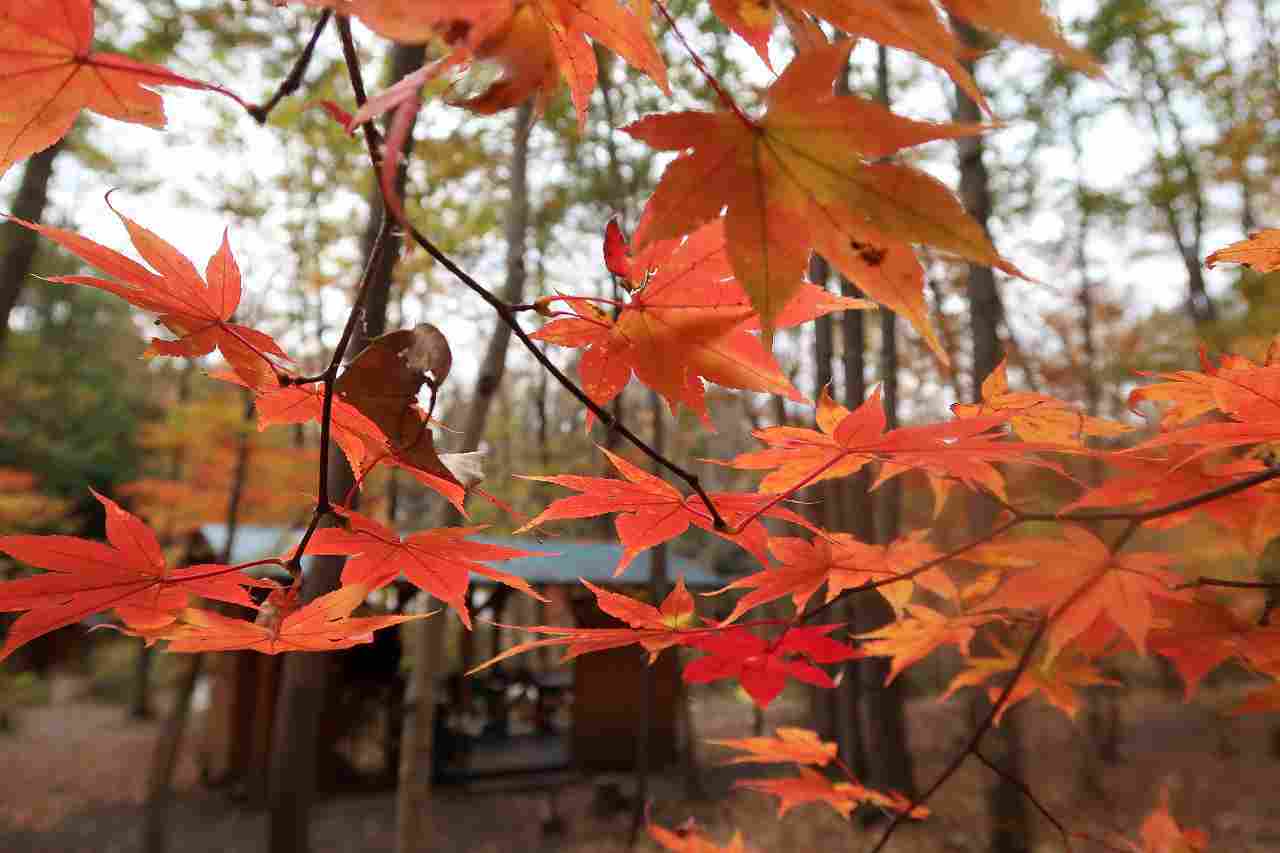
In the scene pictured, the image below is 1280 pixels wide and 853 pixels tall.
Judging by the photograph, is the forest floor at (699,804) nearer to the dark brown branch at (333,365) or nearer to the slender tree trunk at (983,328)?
the slender tree trunk at (983,328)

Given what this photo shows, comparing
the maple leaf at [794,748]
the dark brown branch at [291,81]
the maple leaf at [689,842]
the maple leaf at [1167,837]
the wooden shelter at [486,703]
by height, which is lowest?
the wooden shelter at [486,703]

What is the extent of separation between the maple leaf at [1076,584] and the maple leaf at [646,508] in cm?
17

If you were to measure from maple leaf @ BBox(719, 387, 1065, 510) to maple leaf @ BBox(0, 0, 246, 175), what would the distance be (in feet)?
1.49

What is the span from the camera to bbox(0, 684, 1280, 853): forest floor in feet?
17.2

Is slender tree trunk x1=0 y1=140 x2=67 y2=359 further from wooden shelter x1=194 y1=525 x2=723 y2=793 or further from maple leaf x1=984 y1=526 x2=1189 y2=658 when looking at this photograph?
maple leaf x1=984 y1=526 x2=1189 y2=658

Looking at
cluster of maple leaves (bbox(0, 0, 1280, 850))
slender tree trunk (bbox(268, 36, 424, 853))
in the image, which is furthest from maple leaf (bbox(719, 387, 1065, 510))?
slender tree trunk (bbox(268, 36, 424, 853))

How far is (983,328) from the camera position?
3.80 meters

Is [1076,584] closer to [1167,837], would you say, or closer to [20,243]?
[1167,837]

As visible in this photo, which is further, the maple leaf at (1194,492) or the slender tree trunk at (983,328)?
the slender tree trunk at (983,328)

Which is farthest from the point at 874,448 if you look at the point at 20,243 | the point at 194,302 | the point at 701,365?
the point at 20,243

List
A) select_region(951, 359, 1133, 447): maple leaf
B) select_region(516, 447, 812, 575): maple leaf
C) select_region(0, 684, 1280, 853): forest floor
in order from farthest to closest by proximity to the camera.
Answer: select_region(0, 684, 1280, 853): forest floor
select_region(951, 359, 1133, 447): maple leaf
select_region(516, 447, 812, 575): maple leaf

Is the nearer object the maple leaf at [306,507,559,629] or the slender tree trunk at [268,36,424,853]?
the maple leaf at [306,507,559,629]

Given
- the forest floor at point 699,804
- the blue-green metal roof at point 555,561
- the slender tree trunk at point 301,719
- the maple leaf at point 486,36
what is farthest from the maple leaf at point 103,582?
the blue-green metal roof at point 555,561

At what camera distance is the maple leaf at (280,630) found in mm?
494
